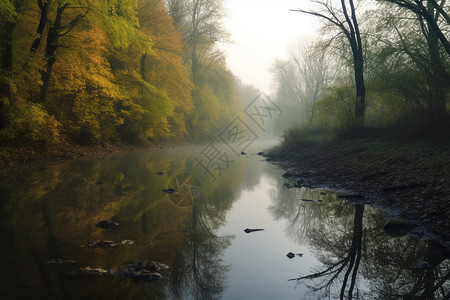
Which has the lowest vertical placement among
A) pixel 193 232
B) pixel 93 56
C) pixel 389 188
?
pixel 193 232

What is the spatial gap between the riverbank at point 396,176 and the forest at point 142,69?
196cm

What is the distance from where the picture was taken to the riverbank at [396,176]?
5.54m

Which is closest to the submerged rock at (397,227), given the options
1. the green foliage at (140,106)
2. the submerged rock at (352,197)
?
the submerged rock at (352,197)

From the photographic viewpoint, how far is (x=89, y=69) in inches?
613

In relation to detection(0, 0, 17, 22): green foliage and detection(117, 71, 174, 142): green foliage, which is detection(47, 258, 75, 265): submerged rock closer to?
detection(0, 0, 17, 22): green foliage

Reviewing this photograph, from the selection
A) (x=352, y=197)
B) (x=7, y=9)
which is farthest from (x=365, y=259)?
(x=7, y=9)

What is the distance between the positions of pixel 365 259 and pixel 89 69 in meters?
15.8

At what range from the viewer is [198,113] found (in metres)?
34.3

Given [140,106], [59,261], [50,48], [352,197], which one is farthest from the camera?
[140,106]

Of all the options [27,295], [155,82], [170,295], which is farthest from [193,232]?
[155,82]

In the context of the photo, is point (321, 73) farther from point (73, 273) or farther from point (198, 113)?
point (73, 273)

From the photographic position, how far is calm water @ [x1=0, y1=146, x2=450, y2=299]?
3291 millimetres

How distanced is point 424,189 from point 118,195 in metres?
7.48

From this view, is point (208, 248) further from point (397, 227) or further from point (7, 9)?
point (7, 9)
